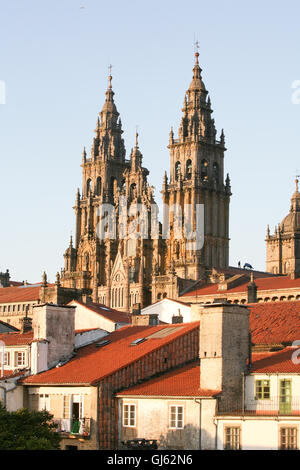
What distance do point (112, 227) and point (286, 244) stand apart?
40783 millimetres

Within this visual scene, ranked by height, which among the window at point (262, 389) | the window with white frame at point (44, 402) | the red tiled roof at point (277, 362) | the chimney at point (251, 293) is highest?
the chimney at point (251, 293)

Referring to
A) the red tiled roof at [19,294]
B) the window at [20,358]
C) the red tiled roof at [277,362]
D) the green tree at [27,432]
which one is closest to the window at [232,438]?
the red tiled roof at [277,362]

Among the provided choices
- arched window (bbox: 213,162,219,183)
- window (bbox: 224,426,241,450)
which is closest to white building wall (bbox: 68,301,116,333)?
window (bbox: 224,426,241,450)

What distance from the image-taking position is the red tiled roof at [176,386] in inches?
2008

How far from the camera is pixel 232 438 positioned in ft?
158

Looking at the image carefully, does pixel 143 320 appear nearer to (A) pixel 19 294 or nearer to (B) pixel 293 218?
(A) pixel 19 294

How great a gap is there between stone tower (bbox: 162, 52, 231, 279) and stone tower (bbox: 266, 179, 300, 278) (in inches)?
1279

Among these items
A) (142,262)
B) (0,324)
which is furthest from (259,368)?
(142,262)

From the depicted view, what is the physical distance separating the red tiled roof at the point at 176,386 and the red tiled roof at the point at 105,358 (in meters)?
1.60

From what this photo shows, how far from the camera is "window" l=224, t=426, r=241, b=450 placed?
47844 mm

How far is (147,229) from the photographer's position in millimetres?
146750

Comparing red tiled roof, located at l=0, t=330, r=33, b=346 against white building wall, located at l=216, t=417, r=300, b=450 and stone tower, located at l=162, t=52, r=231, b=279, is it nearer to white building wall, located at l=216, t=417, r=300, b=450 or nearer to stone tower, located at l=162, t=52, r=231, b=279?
white building wall, located at l=216, t=417, r=300, b=450

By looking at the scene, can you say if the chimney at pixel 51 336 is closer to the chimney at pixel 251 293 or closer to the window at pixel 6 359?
the window at pixel 6 359
